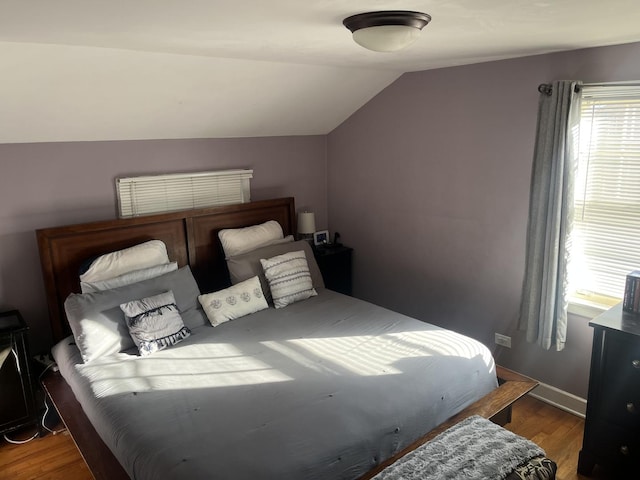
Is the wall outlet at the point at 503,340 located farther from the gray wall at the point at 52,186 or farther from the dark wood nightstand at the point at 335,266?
the gray wall at the point at 52,186

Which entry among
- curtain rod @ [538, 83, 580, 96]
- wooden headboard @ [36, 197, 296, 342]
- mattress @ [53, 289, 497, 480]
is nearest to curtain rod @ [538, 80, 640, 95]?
curtain rod @ [538, 83, 580, 96]

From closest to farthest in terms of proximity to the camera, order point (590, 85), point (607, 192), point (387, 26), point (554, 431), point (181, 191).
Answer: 1. point (387, 26)
2. point (590, 85)
3. point (607, 192)
4. point (554, 431)
5. point (181, 191)

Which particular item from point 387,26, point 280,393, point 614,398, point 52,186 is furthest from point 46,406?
point 614,398

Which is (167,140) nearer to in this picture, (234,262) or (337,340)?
(234,262)

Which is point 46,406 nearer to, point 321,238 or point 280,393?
point 280,393

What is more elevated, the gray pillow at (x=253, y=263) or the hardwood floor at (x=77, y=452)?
the gray pillow at (x=253, y=263)

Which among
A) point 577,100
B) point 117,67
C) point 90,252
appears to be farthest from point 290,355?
point 577,100

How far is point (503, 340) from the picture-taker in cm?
338

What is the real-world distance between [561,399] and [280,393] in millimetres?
1952

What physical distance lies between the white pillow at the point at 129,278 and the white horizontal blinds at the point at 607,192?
8.39 feet

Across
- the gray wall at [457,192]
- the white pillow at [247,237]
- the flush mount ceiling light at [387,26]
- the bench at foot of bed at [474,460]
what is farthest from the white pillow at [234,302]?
the flush mount ceiling light at [387,26]

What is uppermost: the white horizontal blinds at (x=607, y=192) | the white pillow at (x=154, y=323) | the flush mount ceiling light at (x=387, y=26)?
the flush mount ceiling light at (x=387, y=26)

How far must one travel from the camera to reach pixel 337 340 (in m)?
2.82

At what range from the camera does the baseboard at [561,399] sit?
3027 mm
